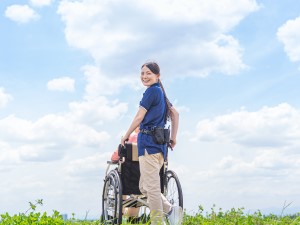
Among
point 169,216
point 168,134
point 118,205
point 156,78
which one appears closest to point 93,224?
point 118,205

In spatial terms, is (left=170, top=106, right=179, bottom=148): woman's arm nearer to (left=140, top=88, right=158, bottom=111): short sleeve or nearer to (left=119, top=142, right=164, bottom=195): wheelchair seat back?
(left=119, top=142, right=164, bottom=195): wheelchair seat back

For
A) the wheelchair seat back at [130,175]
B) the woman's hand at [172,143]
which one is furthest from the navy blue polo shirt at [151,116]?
the wheelchair seat back at [130,175]

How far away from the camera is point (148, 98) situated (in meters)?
5.95

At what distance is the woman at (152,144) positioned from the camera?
19.3 ft

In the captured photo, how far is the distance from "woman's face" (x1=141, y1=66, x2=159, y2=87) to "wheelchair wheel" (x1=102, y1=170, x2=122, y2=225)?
1312 mm

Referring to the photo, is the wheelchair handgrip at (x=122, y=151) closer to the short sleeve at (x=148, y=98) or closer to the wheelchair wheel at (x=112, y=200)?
the wheelchair wheel at (x=112, y=200)

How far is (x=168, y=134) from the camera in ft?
20.0

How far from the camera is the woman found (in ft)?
19.3

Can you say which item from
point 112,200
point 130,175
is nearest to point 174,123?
point 130,175

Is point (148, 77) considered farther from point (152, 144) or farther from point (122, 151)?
point (122, 151)

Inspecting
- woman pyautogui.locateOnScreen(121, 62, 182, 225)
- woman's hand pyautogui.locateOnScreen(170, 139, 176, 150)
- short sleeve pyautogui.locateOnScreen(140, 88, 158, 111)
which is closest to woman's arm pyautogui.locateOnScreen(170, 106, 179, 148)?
woman's hand pyautogui.locateOnScreen(170, 139, 176, 150)

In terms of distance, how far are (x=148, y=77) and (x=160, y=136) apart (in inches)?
30.1

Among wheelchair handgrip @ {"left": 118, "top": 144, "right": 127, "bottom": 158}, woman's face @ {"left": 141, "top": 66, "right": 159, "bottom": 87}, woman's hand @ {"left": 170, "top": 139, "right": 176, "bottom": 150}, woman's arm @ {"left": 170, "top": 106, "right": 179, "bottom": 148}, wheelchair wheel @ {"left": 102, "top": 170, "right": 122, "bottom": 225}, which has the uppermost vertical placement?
woman's face @ {"left": 141, "top": 66, "right": 159, "bottom": 87}

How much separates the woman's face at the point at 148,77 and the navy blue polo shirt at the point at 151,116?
0.20ft
